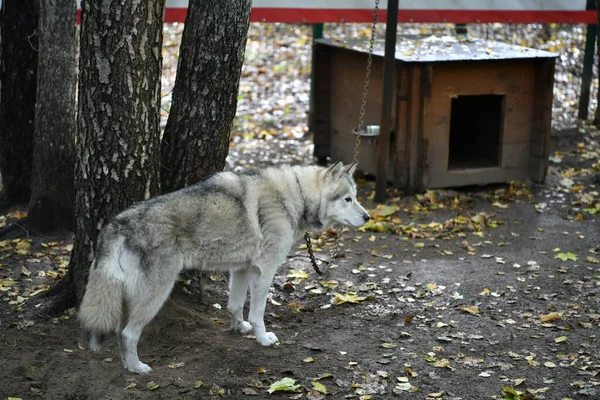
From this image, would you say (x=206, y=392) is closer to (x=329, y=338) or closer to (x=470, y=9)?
(x=329, y=338)

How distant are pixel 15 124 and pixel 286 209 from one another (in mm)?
3465

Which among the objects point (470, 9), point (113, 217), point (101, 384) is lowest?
point (101, 384)

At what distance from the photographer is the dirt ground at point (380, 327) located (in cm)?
511

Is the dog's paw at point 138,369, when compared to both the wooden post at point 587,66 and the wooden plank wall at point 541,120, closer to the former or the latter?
the wooden plank wall at point 541,120

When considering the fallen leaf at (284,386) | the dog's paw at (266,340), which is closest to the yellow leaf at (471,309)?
the dog's paw at (266,340)

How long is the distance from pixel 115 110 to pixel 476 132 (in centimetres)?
→ 608

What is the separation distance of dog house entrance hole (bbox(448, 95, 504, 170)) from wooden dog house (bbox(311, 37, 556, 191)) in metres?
0.01

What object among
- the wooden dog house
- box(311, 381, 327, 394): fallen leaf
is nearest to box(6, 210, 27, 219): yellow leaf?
the wooden dog house

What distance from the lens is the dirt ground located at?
5113 millimetres

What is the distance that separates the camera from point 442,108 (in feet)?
30.0

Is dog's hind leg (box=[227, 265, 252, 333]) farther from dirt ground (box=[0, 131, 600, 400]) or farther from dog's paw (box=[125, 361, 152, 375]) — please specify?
dog's paw (box=[125, 361, 152, 375])

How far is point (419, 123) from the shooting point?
29.8ft

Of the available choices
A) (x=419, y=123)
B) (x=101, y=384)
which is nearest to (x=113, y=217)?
(x=101, y=384)

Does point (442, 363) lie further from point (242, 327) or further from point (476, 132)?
point (476, 132)
